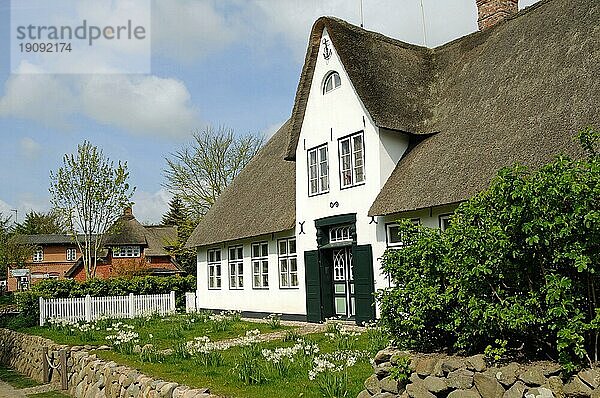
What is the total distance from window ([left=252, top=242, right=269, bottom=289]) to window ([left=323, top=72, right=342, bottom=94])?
5.98 metres

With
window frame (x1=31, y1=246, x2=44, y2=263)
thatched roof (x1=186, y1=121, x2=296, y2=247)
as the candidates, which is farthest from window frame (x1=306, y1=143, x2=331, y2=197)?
window frame (x1=31, y1=246, x2=44, y2=263)

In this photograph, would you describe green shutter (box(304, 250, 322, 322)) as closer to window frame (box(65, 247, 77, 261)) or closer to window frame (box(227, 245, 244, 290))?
window frame (box(227, 245, 244, 290))

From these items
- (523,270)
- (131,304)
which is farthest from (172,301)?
(523,270)

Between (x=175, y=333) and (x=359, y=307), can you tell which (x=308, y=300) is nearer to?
(x=359, y=307)

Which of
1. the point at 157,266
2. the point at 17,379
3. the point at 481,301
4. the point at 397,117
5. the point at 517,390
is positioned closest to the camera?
the point at 517,390

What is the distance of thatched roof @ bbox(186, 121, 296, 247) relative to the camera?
71.2 ft

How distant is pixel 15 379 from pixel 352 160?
33.5 ft

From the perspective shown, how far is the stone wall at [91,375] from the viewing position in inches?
381

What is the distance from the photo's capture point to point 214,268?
26.9 metres

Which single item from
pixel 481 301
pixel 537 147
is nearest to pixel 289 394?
pixel 481 301

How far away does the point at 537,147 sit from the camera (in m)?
13.2

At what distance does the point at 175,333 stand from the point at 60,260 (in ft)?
165

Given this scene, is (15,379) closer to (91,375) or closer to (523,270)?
(91,375)

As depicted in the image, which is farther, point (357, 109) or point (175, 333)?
point (357, 109)
